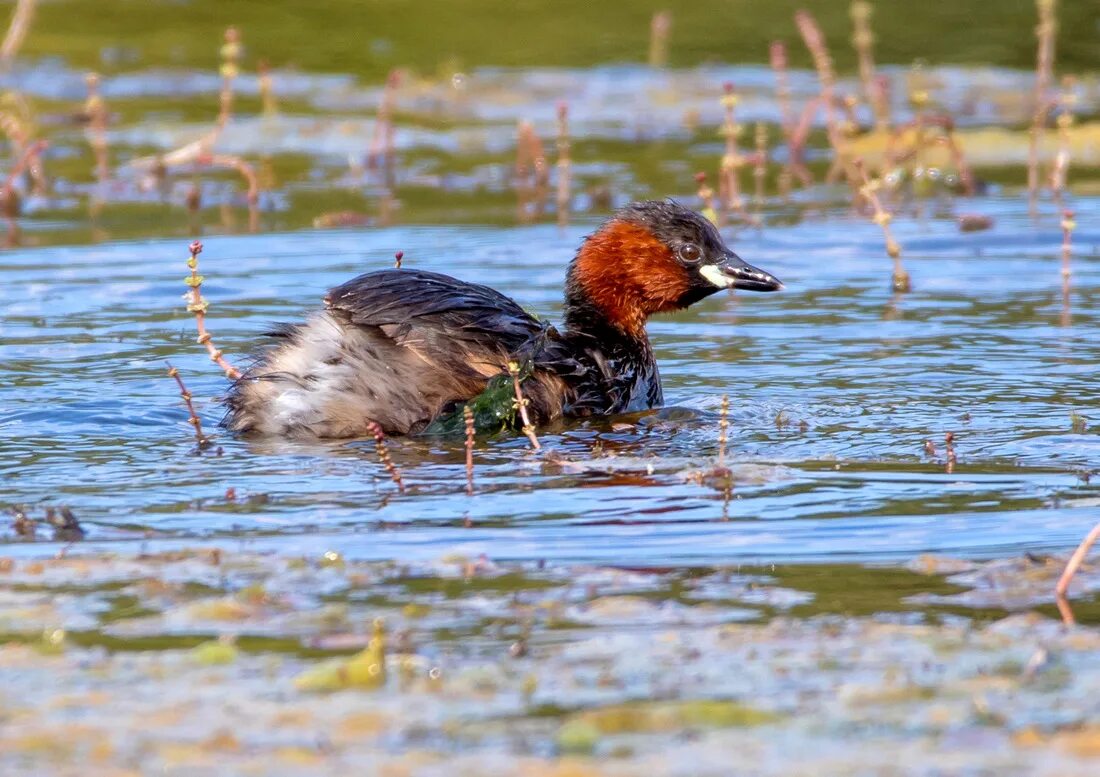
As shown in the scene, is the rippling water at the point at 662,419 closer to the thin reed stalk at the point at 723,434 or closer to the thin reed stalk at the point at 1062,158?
the thin reed stalk at the point at 723,434

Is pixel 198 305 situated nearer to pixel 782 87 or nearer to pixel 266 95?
pixel 782 87

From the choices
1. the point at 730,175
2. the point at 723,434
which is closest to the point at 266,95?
the point at 730,175

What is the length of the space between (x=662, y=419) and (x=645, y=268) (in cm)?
93

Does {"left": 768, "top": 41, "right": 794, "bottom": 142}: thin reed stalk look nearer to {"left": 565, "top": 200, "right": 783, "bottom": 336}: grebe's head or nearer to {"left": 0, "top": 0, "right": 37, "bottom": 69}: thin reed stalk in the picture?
{"left": 565, "top": 200, "right": 783, "bottom": 336}: grebe's head

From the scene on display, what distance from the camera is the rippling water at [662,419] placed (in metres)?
5.11

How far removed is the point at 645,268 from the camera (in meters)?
7.64

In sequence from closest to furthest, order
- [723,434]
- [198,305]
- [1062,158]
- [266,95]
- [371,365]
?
[723,434]
[198,305]
[371,365]
[1062,158]
[266,95]

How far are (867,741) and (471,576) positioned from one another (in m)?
1.32

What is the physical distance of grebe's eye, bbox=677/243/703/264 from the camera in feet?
25.1

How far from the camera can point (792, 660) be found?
4.03 meters

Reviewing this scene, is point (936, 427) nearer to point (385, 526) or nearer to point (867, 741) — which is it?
point (385, 526)

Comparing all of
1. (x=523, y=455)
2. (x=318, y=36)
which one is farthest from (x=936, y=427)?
(x=318, y=36)

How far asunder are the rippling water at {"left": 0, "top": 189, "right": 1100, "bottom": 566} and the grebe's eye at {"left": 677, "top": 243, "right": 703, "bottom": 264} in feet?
1.63

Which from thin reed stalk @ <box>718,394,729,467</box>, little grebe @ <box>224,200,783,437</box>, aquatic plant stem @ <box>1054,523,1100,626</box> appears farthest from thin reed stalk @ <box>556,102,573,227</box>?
aquatic plant stem @ <box>1054,523,1100,626</box>
